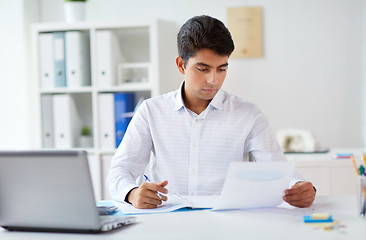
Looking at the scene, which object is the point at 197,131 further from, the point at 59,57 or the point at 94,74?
the point at 59,57

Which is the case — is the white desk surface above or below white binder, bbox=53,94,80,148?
below

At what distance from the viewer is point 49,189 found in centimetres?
117

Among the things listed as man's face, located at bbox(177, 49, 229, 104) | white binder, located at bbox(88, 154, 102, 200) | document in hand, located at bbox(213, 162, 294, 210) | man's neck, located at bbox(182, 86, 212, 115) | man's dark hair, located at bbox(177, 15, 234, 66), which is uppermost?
man's dark hair, located at bbox(177, 15, 234, 66)

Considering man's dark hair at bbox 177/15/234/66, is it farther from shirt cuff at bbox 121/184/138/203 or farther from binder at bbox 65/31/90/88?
binder at bbox 65/31/90/88

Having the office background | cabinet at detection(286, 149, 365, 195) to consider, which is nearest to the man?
cabinet at detection(286, 149, 365, 195)

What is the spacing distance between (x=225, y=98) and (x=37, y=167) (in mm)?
912

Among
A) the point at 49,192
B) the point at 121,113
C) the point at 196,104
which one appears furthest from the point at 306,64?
the point at 49,192

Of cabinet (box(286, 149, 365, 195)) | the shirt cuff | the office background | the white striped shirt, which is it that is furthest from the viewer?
the office background

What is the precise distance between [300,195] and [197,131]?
1.63 feet

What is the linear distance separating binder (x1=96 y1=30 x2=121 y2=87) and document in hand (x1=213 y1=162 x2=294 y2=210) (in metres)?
1.75

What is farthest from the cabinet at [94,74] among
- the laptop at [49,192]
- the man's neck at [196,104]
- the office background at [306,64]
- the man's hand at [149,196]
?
the laptop at [49,192]

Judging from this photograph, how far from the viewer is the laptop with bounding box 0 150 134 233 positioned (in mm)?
1137

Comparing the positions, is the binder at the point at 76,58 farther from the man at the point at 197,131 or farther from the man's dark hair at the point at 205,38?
the man's dark hair at the point at 205,38

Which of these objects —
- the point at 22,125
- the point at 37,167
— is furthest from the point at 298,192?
the point at 22,125
